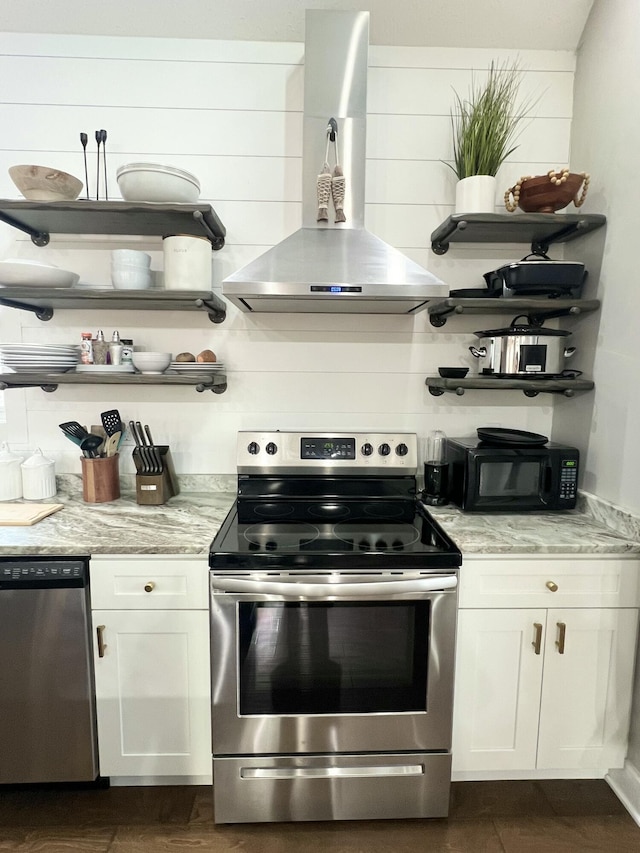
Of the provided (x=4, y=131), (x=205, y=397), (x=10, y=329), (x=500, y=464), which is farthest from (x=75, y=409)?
(x=500, y=464)

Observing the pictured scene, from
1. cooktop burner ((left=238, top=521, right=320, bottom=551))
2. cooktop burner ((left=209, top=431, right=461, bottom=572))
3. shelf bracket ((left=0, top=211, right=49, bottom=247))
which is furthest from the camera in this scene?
shelf bracket ((left=0, top=211, right=49, bottom=247))

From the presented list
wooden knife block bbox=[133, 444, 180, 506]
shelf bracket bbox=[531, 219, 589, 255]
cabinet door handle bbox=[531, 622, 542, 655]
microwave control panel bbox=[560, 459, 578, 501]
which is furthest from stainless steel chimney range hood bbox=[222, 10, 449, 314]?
cabinet door handle bbox=[531, 622, 542, 655]

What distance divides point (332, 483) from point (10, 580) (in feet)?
3.88

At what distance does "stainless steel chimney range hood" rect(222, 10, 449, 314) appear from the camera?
165 cm

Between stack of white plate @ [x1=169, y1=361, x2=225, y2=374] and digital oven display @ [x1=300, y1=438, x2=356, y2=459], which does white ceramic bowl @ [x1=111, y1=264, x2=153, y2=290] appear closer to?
stack of white plate @ [x1=169, y1=361, x2=225, y2=374]

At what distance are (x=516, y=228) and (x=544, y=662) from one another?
1.66 m

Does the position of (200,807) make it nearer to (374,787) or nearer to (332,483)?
(374,787)

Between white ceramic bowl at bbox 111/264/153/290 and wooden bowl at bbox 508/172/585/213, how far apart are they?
1.56 meters

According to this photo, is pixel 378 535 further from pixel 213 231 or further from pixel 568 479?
pixel 213 231

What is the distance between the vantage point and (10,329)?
2104mm

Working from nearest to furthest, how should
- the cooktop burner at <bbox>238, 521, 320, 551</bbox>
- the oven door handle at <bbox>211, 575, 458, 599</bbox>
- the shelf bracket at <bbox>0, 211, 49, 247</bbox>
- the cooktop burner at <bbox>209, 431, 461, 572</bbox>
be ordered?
the oven door handle at <bbox>211, 575, 458, 599</bbox>
the cooktop burner at <bbox>238, 521, 320, 551</bbox>
the cooktop burner at <bbox>209, 431, 461, 572</bbox>
the shelf bracket at <bbox>0, 211, 49, 247</bbox>

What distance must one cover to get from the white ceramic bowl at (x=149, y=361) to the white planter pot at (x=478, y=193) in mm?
1346

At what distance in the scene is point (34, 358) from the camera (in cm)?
184

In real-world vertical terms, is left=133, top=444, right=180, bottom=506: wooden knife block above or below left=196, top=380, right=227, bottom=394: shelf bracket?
below
